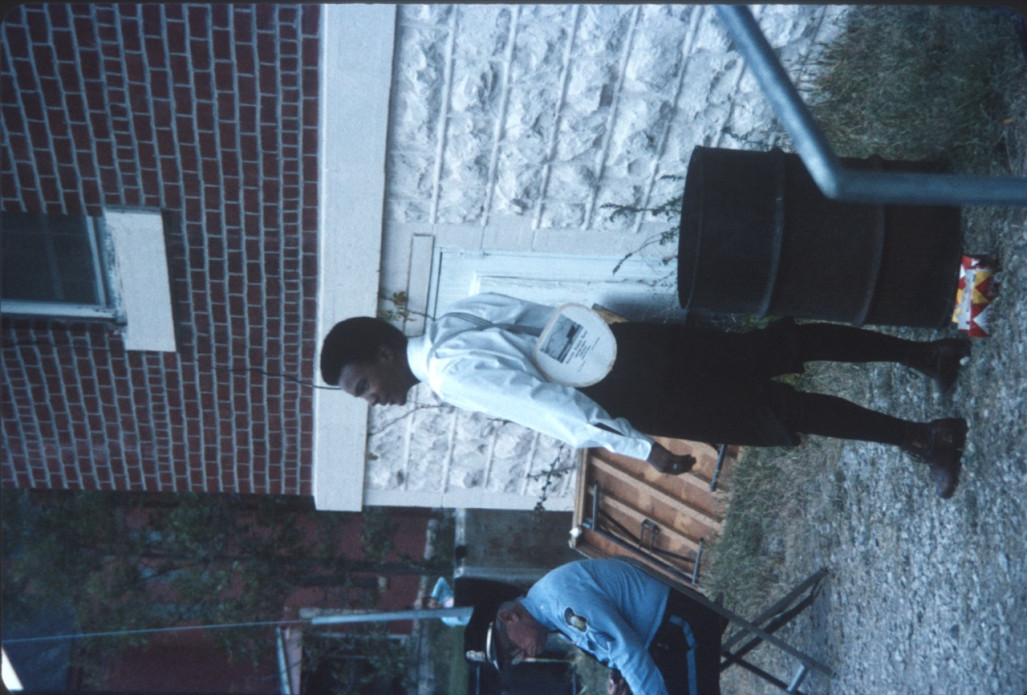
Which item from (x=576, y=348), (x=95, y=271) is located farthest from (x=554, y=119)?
(x=95, y=271)

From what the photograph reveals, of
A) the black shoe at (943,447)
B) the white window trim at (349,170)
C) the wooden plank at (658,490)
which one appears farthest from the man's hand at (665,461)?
the white window trim at (349,170)

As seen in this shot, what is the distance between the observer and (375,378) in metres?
3.40

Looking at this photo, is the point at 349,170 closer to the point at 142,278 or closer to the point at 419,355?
the point at 142,278

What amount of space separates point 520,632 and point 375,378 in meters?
1.28

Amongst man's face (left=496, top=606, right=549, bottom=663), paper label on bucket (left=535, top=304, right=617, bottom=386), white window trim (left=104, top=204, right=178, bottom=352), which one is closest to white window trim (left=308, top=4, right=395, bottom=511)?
white window trim (left=104, top=204, right=178, bottom=352)

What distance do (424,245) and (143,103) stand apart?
1606mm

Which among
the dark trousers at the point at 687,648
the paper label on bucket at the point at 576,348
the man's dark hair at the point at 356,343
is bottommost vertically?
the dark trousers at the point at 687,648

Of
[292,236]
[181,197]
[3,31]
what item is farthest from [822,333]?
[3,31]

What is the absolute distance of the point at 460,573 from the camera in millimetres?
7504

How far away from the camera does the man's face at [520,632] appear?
3.69 m

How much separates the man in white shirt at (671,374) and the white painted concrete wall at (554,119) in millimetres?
1476

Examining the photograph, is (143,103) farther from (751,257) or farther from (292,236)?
(751,257)

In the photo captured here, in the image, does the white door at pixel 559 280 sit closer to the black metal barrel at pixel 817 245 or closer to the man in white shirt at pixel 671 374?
the man in white shirt at pixel 671 374

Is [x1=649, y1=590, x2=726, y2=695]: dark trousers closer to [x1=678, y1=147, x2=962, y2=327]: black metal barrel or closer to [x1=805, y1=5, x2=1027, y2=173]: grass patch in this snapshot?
[x1=678, y1=147, x2=962, y2=327]: black metal barrel
